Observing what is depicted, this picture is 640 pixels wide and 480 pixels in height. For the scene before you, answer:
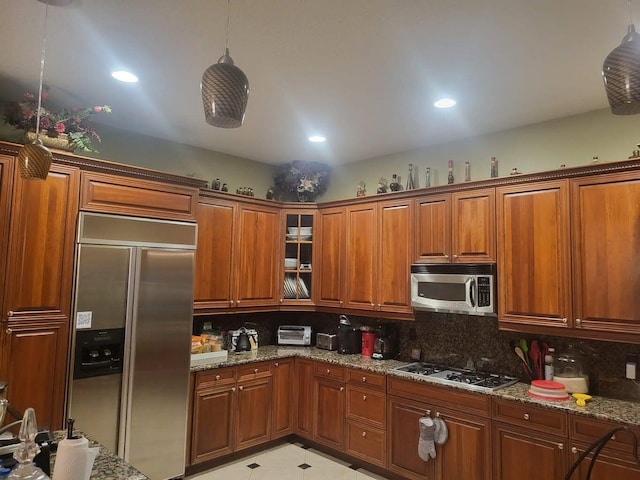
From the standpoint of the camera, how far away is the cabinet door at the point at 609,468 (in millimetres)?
2463

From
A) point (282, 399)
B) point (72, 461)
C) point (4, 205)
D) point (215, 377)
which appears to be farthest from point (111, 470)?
point (282, 399)

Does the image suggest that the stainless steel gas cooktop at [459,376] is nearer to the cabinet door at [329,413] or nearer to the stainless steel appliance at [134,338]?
the cabinet door at [329,413]

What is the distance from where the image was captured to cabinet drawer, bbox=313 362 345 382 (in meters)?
3.99

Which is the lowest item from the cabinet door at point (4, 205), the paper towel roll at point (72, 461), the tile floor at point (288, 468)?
the tile floor at point (288, 468)

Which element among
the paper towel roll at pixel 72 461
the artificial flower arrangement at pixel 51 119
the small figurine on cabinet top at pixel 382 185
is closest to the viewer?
the paper towel roll at pixel 72 461

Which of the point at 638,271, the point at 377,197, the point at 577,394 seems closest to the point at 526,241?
the point at 638,271

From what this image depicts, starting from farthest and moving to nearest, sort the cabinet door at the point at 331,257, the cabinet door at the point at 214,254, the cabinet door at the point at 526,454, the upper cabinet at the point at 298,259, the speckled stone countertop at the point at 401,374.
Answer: the upper cabinet at the point at 298,259 → the cabinet door at the point at 331,257 → the cabinet door at the point at 214,254 → the cabinet door at the point at 526,454 → the speckled stone countertop at the point at 401,374

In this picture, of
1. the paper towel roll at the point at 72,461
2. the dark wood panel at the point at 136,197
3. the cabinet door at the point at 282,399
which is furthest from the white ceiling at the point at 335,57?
the cabinet door at the point at 282,399

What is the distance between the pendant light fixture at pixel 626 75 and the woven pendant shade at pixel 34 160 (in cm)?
229

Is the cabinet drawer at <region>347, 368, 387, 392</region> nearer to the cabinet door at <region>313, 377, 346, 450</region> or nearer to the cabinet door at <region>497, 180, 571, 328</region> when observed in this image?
the cabinet door at <region>313, 377, 346, 450</region>

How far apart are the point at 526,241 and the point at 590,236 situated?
16.1 inches

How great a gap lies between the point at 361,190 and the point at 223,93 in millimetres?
3136

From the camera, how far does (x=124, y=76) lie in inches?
111

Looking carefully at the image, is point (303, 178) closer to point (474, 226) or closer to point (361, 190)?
point (361, 190)
